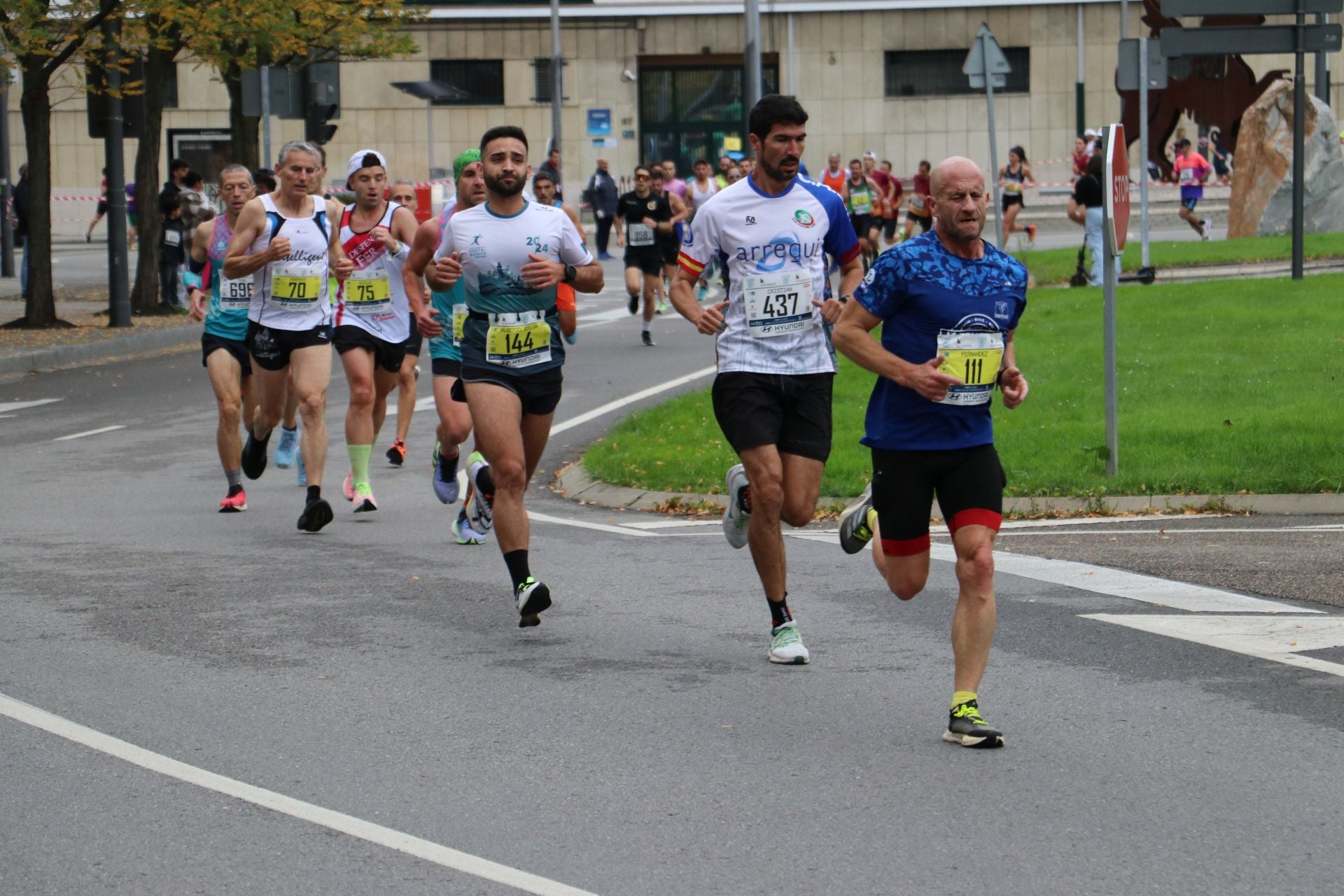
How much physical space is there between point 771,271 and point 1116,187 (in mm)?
4537

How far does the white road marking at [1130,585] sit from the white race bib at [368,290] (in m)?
3.54

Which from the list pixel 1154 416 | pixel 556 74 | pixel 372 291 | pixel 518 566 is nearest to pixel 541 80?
pixel 556 74

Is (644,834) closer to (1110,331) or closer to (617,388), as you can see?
(1110,331)

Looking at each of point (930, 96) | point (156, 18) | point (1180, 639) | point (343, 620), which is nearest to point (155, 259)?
point (156, 18)

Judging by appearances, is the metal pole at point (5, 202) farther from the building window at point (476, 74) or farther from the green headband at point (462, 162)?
the green headband at point (462, 162)

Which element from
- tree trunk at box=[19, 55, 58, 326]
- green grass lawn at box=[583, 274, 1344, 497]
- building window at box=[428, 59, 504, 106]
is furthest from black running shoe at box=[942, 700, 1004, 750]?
building window at box=[428, 59, 504, 106]

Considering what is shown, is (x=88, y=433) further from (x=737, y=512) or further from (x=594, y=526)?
(x=737, y=512)

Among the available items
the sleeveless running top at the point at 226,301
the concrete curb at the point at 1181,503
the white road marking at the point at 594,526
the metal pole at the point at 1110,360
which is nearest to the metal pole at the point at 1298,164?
the metal pole at the point at 1110,360

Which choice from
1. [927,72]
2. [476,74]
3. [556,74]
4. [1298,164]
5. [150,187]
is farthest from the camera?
[476,74]

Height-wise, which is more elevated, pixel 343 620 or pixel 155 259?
pixel 155 259

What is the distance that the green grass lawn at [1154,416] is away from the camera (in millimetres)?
11422

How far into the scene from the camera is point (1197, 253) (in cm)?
2833

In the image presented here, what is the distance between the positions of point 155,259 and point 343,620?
66.2 feet

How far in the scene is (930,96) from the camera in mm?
54031
